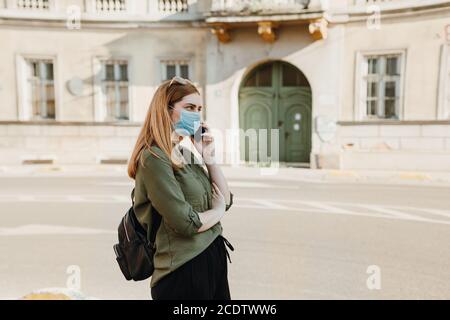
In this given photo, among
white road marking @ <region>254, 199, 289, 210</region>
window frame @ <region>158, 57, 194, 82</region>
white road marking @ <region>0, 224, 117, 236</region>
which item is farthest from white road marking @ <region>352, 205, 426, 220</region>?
window frame @ <region>158, 57, 194, 82</region>

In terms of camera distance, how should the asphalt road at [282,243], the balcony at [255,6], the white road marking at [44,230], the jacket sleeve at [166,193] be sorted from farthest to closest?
the balcony at [255,6]
the white road marking at [44,230]
the asphalt road at [282,243]
the jacket sleeve at [166,193]

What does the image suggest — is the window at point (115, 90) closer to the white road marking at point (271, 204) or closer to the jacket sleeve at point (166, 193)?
the white road marking at point (271, 204)

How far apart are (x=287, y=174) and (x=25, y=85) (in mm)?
10196

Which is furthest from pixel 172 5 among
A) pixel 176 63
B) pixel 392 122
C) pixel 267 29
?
pixel 392 122

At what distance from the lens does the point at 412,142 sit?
46.3ft

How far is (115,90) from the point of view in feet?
53.4

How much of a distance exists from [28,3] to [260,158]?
10177 mm

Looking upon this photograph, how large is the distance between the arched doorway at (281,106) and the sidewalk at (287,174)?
132 cm

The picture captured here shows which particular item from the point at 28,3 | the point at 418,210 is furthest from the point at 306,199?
the point at 28,3

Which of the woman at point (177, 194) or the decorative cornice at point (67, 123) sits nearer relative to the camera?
the woman at point (177, 194)

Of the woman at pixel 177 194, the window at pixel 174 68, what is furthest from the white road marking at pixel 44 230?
the window at pixel 174 68

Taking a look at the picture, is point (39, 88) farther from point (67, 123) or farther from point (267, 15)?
point (267, 15)

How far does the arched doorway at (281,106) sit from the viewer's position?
1566 cm
